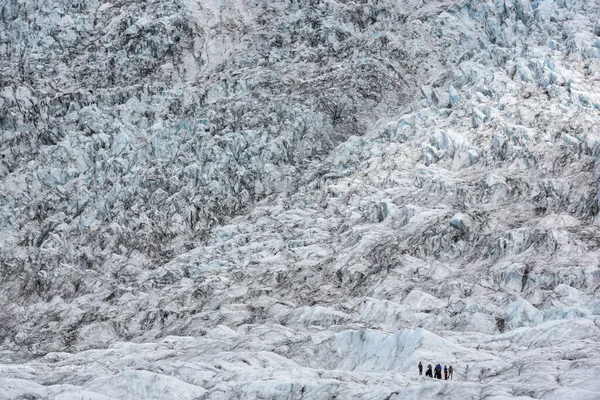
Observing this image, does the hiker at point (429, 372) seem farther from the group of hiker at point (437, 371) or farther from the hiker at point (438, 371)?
the hiker at point (438, 371)

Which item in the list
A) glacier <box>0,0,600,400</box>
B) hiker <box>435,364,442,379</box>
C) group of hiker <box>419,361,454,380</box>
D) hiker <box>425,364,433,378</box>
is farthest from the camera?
glacier <box>0,0,600,400</box>

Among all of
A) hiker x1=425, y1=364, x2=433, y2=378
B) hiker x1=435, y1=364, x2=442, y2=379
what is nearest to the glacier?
hiker x1=435, y1=364, x2=442, y2=379

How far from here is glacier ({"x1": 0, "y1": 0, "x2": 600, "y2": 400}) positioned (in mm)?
51062

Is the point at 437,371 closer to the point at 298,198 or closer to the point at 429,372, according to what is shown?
the point at 429,372

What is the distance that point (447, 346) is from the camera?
49781 mm

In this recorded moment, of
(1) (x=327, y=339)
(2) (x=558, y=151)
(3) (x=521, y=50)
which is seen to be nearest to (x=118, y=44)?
(3) (x=521, y=50)

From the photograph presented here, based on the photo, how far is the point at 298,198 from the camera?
89375 mm

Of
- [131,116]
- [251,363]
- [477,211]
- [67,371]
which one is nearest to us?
[251,363]

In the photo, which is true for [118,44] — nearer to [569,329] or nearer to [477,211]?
[477,211]

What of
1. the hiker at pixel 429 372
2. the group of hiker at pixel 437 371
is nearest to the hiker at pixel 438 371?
the group of hiker at pixel 437 371

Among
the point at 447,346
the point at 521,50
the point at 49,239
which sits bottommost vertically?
the point at 49,239

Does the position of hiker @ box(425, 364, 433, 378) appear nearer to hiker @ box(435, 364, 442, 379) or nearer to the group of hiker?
the group of hiker

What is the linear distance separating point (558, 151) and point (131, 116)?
55060mm

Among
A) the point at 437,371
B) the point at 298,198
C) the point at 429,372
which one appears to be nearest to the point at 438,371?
the point at 437,371
